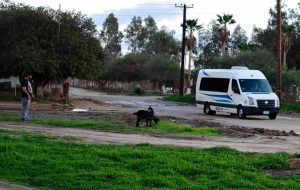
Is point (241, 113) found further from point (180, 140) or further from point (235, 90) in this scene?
point (180, 140)

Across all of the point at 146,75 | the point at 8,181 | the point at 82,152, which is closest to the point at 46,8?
the point at 82,152

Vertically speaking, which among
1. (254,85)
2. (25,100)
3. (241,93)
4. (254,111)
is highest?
(254,85)

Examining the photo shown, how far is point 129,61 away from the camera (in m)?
104

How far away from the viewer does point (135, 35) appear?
474ft

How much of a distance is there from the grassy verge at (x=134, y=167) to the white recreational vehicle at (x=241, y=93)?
18.6 meters

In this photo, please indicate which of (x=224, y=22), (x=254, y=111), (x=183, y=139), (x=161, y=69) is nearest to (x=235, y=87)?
(x=254, y=111)

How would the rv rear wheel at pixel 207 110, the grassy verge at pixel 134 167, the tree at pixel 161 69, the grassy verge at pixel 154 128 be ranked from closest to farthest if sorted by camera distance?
the grassy verge at pixel 134 167
the grassy verge at pixel 154 128
the rv rear wheel at pixel 207 110
the tree at pixel 161 69

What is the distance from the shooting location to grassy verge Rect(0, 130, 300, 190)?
32.8 ft

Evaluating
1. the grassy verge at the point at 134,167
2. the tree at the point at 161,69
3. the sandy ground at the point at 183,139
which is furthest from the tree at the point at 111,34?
the grassy verge at the point at 134,167

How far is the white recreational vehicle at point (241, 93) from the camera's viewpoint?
108 ft

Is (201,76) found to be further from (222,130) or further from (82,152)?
(82,152)

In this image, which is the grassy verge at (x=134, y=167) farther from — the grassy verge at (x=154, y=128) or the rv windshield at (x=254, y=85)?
the rv windshield at (x=254, y=85)

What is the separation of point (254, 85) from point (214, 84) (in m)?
2.72

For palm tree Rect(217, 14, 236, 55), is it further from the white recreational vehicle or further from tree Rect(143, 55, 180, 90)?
the white recreational vehicle
